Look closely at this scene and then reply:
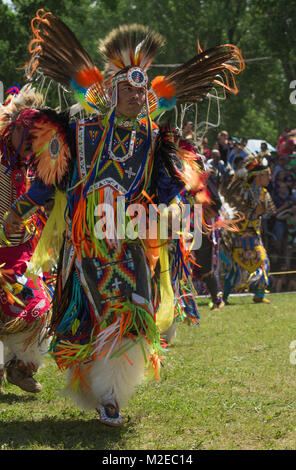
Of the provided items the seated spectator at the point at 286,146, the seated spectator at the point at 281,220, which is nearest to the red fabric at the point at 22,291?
the seated spectator at the point at 281,220

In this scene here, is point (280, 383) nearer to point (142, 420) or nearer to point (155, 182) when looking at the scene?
point (142, 420)

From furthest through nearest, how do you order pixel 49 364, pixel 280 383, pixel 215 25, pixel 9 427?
pixel 215 25 < pixel 49 364 < pixel 280 383 < pixel 9 427

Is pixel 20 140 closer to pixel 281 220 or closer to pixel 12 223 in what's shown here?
pixel 12 223

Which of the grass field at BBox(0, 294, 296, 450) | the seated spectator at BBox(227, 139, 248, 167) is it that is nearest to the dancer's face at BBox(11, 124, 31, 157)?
the grass field at BBox(0, 294, 296, 450)

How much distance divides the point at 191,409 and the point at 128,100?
5.95 feet

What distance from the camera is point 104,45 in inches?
160

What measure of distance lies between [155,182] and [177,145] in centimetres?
25

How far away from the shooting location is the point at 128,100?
155 inches

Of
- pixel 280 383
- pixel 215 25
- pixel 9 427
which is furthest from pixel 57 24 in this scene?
pixel 215 25

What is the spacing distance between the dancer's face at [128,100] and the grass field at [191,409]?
1.72 meters

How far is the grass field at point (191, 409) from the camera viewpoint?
3549mm

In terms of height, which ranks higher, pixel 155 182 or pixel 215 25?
pixel 215 25

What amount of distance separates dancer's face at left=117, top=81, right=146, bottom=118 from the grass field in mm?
1715

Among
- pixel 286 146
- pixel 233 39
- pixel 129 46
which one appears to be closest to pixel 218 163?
pixel 286 146
